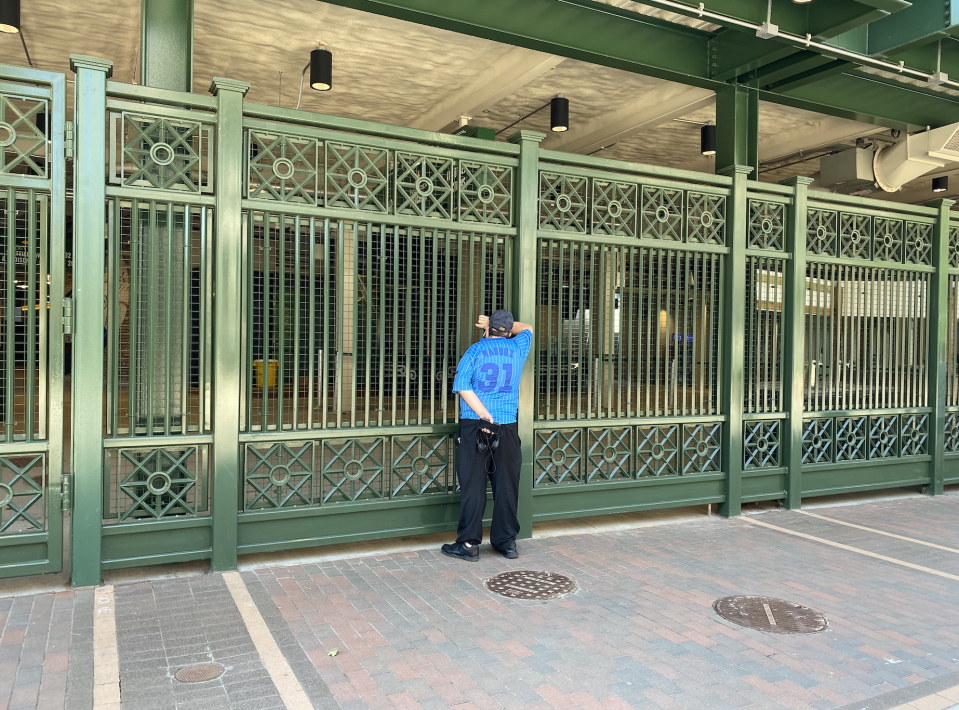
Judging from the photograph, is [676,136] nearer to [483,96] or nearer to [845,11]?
[483,96]

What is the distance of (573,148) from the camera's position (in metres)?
12.5

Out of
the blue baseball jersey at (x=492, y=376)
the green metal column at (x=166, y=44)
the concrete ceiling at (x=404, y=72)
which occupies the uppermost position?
the concrete ceiling at (x=404, y=72)

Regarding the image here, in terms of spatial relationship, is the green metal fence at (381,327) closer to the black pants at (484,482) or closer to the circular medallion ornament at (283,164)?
the circular medallion ornament at (283,164)

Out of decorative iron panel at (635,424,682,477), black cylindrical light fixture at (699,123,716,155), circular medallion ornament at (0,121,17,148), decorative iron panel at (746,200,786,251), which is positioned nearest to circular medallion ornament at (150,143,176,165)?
circular medallion ornament at (0,121,17,148)

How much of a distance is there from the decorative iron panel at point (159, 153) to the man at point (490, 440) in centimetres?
239

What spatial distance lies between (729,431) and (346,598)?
14.5 ft

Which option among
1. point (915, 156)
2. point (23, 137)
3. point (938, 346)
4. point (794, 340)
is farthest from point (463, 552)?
point (915, 156)

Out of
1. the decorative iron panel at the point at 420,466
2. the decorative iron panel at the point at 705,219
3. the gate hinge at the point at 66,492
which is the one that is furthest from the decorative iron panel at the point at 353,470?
the decorative iron panel at the point at 705,219

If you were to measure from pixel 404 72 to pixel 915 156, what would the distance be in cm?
692

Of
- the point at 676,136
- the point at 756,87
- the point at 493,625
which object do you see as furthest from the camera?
the point at 676,136

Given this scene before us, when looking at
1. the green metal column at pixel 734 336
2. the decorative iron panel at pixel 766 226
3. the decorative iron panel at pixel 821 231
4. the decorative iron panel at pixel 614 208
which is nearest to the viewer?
the decorative iron panel at pixel 614 208

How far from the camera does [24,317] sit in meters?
4.85

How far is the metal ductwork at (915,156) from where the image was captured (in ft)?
30.6

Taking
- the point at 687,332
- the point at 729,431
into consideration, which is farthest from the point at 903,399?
the point at 687,332
